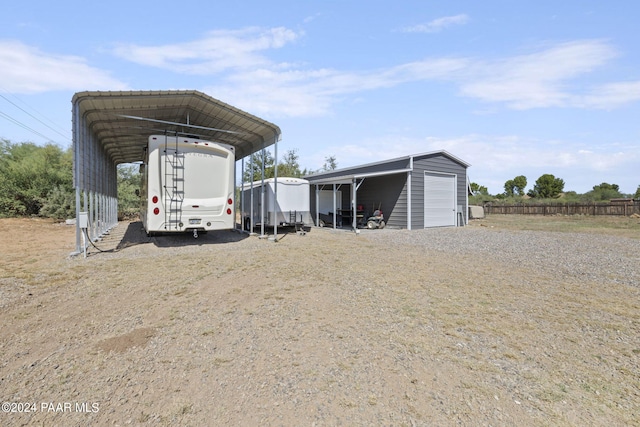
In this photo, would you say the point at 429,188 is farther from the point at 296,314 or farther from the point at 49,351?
the point at 49,351

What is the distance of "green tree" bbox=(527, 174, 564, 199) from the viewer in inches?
2349

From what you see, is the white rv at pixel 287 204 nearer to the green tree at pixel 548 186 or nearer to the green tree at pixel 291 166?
the green tree at pixel 291 166

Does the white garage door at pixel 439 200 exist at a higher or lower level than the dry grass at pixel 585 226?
higher

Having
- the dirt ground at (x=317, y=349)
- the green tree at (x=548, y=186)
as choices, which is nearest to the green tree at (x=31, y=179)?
the dirt ground at (x=317, y=349)

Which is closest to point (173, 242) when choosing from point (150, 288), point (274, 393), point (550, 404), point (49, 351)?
point (150, 288)

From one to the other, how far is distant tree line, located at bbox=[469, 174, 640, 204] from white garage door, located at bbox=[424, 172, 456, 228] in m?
19.9

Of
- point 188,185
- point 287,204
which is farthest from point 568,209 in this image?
point 188,185

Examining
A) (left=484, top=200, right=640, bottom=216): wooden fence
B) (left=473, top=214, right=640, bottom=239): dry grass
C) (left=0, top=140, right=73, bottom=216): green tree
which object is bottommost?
(left=473, top=214, right=640, bottom=239): dry grass

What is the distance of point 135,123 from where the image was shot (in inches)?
453

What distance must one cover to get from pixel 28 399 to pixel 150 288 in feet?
9.63

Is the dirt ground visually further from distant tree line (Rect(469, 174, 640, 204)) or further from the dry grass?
distant tree line (Rect(469, 174, 640, 204))

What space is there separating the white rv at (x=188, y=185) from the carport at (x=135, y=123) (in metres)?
0.63

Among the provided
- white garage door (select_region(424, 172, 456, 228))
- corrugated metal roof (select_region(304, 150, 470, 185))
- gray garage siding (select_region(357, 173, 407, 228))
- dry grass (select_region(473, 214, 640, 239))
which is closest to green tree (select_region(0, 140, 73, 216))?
corrugated metal roof (select_region(304, 150, 470, 185))

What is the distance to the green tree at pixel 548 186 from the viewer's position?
196 feet
